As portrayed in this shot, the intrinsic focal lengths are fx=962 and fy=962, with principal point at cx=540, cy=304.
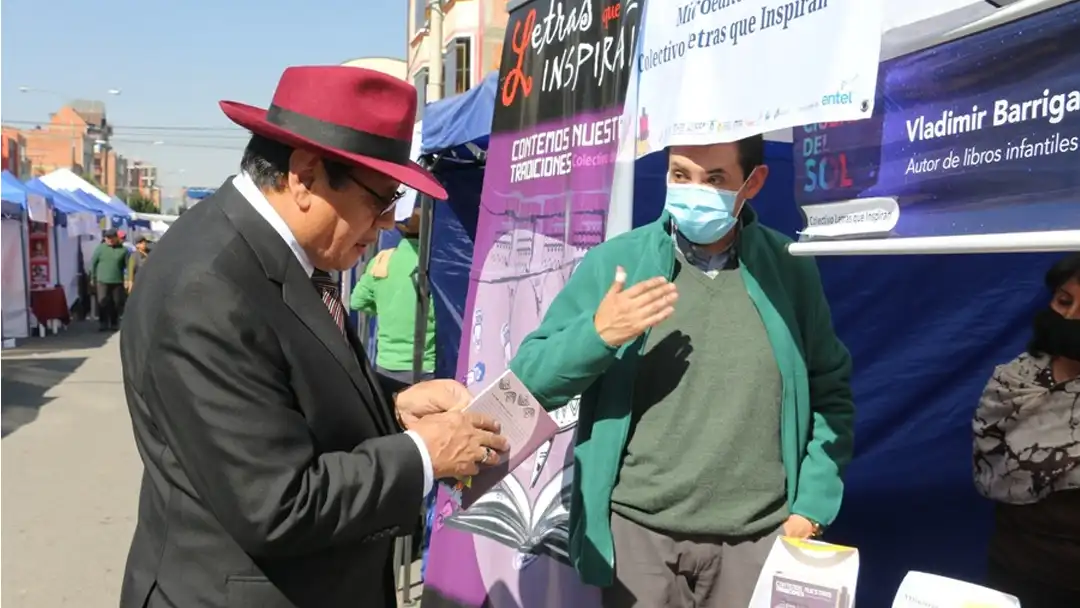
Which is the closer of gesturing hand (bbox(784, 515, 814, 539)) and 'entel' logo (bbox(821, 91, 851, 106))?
'entel' logo (bbox(821, 91, 851, 106))

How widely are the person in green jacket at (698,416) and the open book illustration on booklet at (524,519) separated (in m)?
0.72

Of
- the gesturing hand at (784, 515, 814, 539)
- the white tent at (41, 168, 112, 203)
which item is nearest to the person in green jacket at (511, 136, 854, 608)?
the gesturing hand at (784, 515, 814, 539)

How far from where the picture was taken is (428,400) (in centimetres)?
211

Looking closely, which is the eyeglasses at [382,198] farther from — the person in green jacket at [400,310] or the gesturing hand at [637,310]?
the person in green jacket at [400,310]

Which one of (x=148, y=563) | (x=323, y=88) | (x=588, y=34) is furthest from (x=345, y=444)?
(x=588, y=34)

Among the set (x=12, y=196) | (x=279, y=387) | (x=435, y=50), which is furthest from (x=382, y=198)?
(x=12, y=196)

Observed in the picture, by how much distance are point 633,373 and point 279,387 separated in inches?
36.1

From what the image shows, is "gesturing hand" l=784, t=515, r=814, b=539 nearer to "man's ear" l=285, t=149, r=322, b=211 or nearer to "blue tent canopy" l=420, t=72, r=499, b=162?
"man's ear" l=285, t=149, r=322, b=211

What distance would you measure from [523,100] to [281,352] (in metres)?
2.03

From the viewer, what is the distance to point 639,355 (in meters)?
2.22

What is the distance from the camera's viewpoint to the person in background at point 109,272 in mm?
16203

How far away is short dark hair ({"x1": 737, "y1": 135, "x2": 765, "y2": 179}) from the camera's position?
2260 millimetres

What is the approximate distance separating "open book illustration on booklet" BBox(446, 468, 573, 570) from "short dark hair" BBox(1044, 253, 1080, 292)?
1.51 meters

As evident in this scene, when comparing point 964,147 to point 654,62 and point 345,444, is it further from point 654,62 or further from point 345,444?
point 345,444
